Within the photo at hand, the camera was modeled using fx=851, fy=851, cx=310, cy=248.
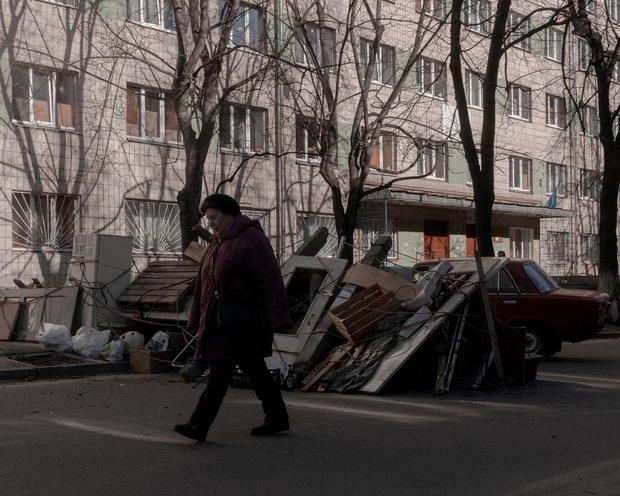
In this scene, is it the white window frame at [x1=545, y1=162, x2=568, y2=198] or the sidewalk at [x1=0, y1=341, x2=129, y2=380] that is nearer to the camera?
the sidewalk at [x1=0, y1=341, x2=129, y2=380]

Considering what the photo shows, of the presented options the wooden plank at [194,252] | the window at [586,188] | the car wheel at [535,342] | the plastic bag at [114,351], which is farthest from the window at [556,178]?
the plastic bag at [114,351]

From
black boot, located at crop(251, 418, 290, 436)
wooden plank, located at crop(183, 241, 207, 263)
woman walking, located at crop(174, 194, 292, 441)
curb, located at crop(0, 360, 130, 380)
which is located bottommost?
curb, located at crop(0, 360, 130, 380)

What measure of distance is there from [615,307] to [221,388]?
17589mm

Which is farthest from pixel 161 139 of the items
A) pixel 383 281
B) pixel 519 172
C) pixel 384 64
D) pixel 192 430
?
pixel 519 172

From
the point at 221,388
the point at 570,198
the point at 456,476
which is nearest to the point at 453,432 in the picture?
the point at 456,476

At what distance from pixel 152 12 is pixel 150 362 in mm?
12323

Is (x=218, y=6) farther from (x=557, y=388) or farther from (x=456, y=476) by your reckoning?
(x=456, y=476)

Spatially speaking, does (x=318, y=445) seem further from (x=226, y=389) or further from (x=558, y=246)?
(x=558, y=246)

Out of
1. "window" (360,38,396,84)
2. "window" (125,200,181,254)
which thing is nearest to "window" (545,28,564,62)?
"window" (360,38,396,84)

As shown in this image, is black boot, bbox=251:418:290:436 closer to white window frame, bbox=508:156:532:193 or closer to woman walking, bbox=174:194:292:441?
woman walking, bbox=174:194:292:441

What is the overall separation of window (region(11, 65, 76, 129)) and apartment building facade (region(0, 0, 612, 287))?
30mm

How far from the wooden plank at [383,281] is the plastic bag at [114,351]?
351cm

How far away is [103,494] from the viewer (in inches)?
198

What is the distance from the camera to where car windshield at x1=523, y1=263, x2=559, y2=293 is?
14078mm
